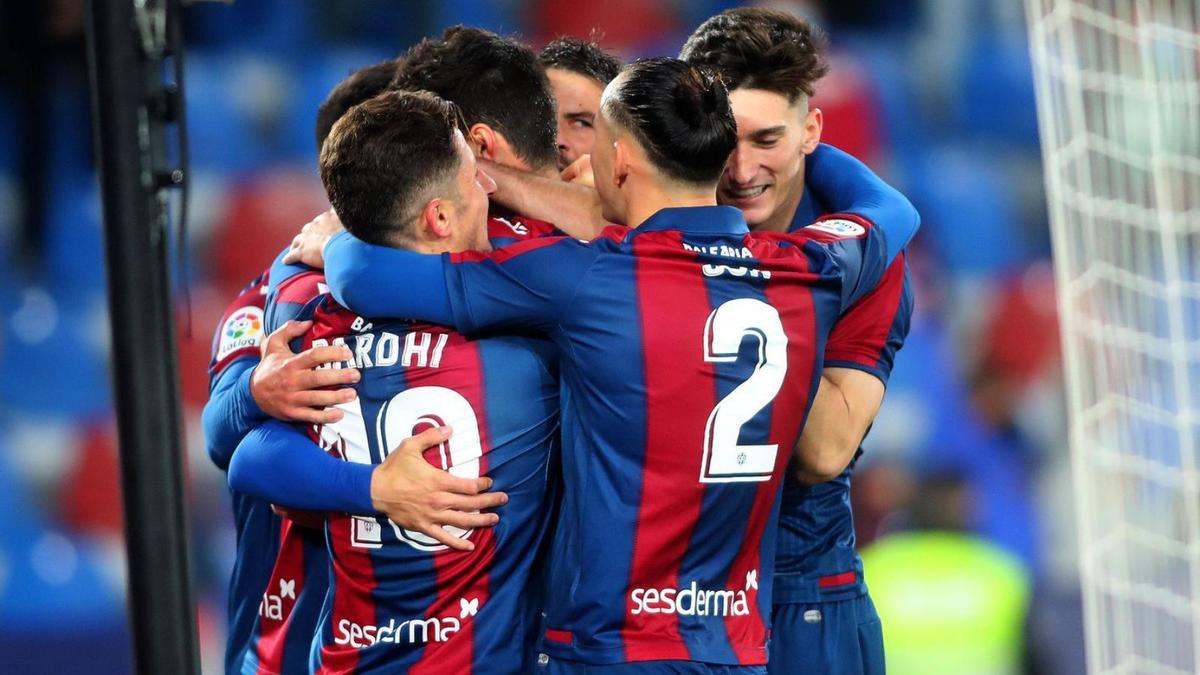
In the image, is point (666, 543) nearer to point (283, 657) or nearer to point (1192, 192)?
point (283, 657)

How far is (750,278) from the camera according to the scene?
2.27 metres

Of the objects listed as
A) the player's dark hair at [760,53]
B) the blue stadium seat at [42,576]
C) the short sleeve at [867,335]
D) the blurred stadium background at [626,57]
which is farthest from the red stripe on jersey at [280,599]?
the blue stadium seat at [42,576]

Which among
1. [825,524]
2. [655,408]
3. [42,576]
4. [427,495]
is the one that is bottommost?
[42,576]

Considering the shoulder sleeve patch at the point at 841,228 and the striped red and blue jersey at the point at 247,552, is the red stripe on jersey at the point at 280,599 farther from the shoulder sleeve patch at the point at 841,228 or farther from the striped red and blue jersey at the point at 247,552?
the shoulder sleeve patch at the point at 841,228

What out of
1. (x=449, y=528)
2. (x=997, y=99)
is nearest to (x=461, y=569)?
(x=449, y=528)

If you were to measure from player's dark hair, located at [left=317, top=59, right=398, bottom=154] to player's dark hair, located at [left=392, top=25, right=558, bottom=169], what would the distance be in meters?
0.17

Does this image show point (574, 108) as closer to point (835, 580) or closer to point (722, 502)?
point (835, 580)

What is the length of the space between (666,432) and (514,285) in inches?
13.5

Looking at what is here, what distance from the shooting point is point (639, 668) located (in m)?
2.21

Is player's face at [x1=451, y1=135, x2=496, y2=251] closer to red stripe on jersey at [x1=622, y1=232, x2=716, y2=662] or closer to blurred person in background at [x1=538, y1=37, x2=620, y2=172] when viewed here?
red stripe on jersey at [x1=622, y1=232, x2=716, y2=662]

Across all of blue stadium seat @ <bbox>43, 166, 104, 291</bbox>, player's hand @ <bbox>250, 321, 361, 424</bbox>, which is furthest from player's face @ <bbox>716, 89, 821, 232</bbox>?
blue stadium seat @ <bbox>43, 166, 104, 291</bbox>

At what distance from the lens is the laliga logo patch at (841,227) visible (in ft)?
8.16

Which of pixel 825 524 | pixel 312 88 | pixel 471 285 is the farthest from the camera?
pixel 312 88

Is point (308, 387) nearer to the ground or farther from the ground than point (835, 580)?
farther from the ground
